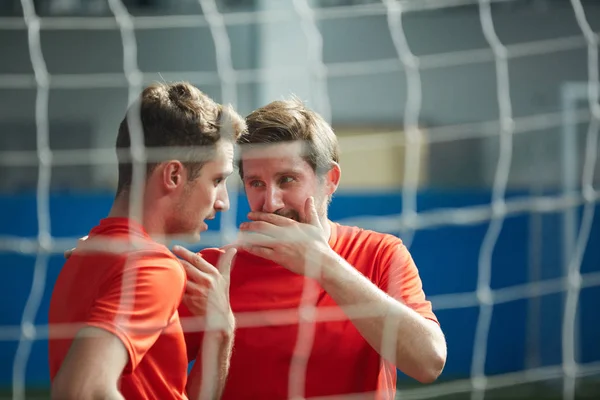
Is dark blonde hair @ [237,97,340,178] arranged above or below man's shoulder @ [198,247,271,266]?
above

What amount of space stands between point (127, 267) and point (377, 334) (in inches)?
17.6

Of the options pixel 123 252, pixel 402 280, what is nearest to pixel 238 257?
pixel 402 280

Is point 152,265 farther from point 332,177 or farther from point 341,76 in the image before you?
point 341,76

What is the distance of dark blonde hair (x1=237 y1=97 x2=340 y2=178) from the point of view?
1551 mm

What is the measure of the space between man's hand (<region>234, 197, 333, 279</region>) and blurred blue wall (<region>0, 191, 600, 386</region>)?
283 cm

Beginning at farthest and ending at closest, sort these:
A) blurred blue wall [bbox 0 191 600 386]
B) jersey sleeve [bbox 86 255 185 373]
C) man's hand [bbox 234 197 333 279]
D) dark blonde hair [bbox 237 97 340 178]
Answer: blurred blue wall [bbox 0 191 600 386] < dark blonde hair [bbox 237 97 340 178] < man's hand [bbox 234 197 333 279] < jersey sleeve [bbox 86 255 185 373]

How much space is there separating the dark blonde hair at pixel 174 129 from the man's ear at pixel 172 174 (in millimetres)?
12

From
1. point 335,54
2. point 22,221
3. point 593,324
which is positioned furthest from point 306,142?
point 335,54

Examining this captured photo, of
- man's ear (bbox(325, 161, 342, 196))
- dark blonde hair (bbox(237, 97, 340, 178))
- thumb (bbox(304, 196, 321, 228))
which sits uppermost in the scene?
dark blonde hair (bbox(237, 97, 340, 178))

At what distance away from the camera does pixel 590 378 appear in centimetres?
428

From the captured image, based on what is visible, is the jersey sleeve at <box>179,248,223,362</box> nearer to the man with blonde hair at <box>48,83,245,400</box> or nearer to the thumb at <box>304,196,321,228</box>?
the man with blonde hair at <box>48,83,245,400</box>

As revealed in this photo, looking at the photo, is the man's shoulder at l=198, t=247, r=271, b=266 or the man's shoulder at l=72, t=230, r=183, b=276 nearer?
the man's shoulder at l=72, t=230, r=183, b=276

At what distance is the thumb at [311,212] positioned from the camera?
1444mm

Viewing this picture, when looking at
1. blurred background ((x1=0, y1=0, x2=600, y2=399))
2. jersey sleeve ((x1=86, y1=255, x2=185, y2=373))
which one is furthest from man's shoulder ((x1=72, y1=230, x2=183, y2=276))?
blurred background ((x1=0, y1=0, x2=600, y2=399))
